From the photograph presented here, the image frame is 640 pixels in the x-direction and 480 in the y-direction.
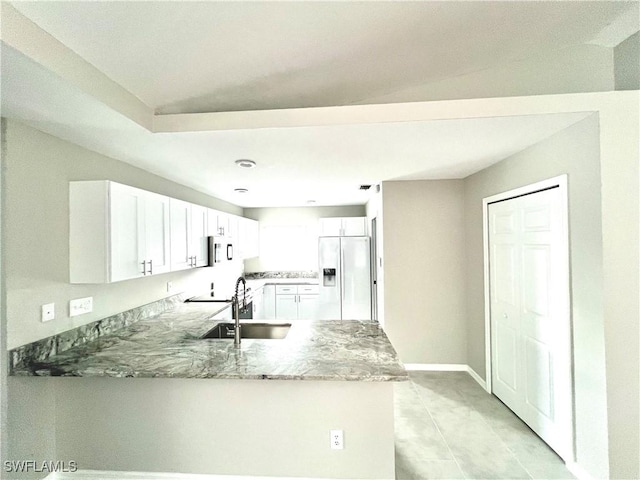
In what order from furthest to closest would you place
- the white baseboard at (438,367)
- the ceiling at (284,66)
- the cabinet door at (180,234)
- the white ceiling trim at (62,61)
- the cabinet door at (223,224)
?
the cabinet door at (223,224)
the white baseboard at (438,367)
the cabinet door at (180,234)
the ceiling at (284,66)
the white ceiling trim at (62,61)

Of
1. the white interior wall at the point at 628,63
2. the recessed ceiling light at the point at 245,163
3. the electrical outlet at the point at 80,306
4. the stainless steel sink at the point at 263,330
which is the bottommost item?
the stainless steel sink at the point at 263,330

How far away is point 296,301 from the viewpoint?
17.1 ft

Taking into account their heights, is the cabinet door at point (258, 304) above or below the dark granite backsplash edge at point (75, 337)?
below

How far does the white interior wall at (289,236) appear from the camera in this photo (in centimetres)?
591

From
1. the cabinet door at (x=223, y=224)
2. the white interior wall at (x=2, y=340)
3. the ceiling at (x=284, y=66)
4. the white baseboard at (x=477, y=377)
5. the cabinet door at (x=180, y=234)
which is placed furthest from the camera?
the cabinet door at (x=223, y=224)

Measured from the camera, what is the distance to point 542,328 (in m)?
2.24

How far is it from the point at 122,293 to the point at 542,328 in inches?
134

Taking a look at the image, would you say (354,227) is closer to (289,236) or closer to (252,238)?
(289,236)

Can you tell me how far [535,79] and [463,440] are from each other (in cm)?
275

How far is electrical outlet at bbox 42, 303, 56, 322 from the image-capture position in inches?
72.2

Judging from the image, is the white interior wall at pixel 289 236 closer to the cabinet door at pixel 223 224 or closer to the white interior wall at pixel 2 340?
the cabinet door at pixel 223 224

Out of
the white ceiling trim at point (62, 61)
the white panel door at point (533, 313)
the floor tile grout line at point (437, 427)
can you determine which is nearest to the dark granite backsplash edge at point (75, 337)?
the white ceiling trim at point (62, 61)

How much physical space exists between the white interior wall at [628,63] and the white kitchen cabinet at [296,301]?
429 centimetres

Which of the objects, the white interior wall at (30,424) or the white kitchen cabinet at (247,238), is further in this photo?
the white kitchen cabinet at (247,238)
